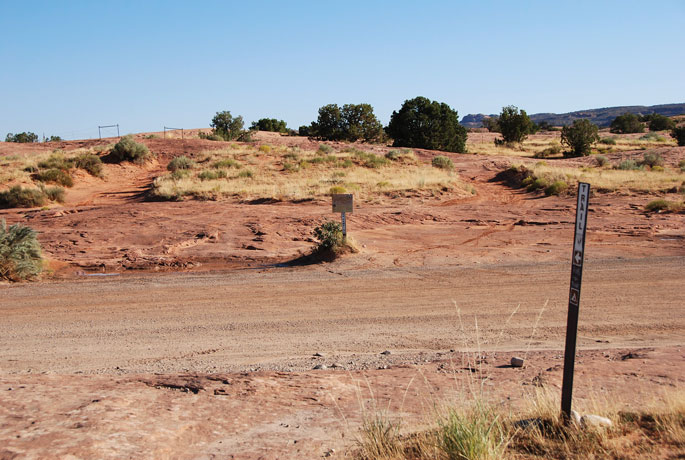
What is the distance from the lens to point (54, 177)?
35781mm

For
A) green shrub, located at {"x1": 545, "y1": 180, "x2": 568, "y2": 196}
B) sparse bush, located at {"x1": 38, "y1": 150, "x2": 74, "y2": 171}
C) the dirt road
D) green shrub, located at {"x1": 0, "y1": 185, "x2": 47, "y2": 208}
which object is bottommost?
the dirt road

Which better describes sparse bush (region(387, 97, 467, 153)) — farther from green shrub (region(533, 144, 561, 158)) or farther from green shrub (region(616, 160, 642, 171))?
green shrub (region(616, 160, 642, 171))

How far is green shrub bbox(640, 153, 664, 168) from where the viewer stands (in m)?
40.7

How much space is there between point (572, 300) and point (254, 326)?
7317 mm

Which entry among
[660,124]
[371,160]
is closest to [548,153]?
[371,160]

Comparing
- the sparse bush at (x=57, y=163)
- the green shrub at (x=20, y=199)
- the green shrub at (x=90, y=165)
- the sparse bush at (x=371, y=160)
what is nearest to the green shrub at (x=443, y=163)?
the sparse bush at (x=371, y=160)

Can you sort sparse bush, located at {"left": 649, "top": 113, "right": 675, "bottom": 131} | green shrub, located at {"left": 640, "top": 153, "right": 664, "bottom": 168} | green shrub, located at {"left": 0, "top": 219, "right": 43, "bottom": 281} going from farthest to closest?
sparse bush, located at {"left": 649, "top": 113, "right": 675, "bottom": 131} → green shrub, located at {"left": 640, "top": 153, "right": 664, "bottom": 168} → green shrub, located at {"left": 0, "top": 219, "right": 43, "bottom": 281}

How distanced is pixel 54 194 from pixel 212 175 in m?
8.66

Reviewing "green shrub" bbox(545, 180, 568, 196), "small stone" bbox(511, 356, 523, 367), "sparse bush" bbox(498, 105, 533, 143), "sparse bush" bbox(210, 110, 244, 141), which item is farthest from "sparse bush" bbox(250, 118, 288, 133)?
"small stone" bbox(511, 356, 523, 367)

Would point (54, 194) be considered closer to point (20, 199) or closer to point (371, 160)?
point (20, 199)

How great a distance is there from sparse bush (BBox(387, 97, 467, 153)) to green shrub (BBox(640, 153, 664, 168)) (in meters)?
20.2

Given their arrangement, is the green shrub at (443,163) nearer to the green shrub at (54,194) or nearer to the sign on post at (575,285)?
the green shrub at (54,194)

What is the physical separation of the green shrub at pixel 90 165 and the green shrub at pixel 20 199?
9.23 m

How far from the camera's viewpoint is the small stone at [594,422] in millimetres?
5242
